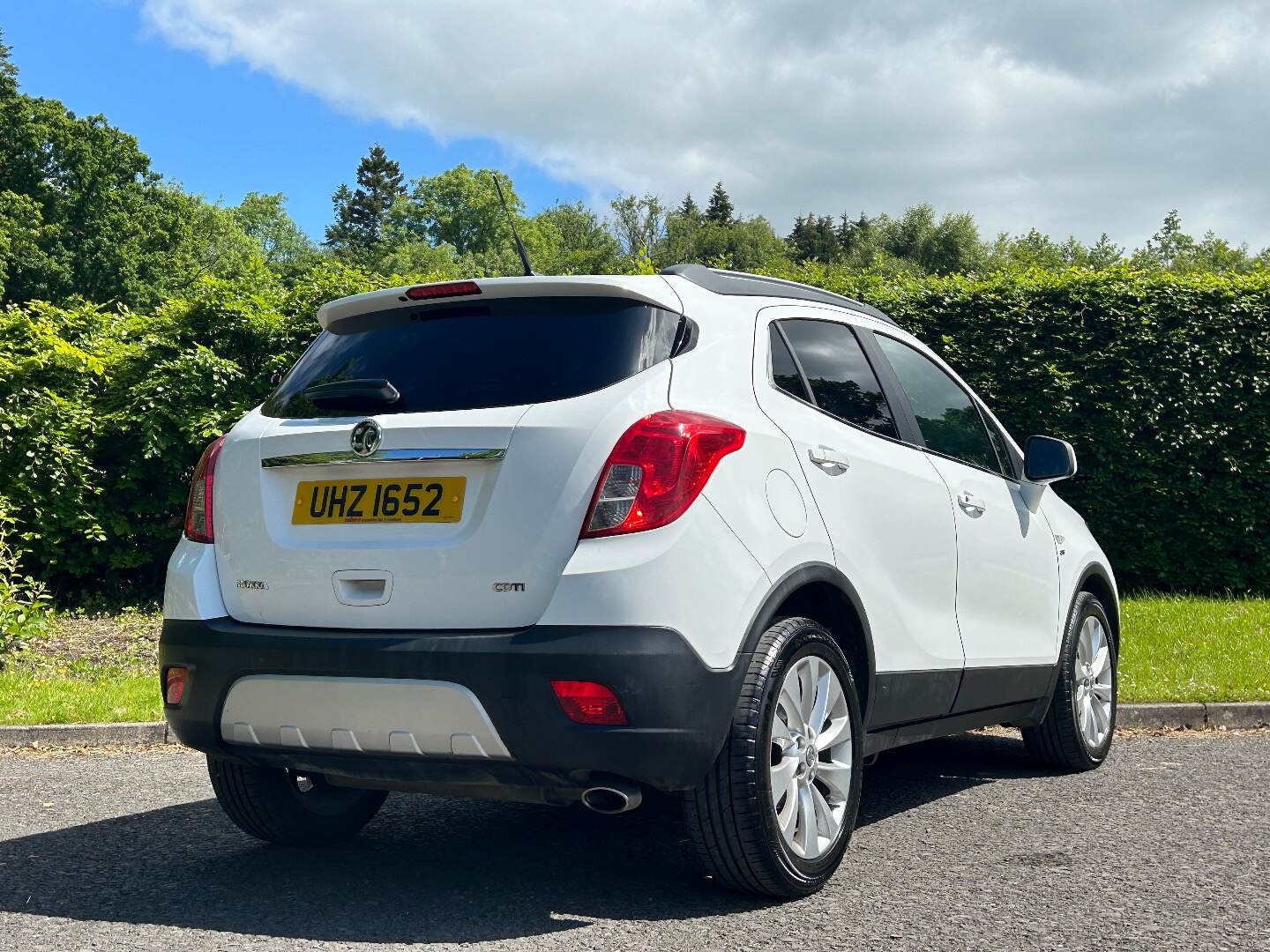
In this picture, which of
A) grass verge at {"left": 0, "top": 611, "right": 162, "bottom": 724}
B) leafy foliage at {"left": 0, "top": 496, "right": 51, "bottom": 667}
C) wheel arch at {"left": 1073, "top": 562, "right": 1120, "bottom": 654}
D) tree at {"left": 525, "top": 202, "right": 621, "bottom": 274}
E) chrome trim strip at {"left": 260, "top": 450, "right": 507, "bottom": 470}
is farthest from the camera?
tree at {"left": 525, "top": 202, "right": 621, "bottom": 274}

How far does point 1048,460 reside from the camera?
5.97 meters

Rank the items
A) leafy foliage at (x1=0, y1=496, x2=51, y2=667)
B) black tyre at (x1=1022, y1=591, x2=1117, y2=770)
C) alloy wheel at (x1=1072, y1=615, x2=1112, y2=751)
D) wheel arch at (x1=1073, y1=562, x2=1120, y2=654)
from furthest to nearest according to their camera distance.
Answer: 1. leafy foliage at (x1=0, y1=496, x2=51, y2=667)
2. wheel arch at (x1=1073, y1=562, x2=1120, y2=654)
3. alloy wheel at (x1=1072, y1=615, x2=1112, y2=751)
4. black tyre at (x1=1022, y1=591, x2=1117, y2=770)

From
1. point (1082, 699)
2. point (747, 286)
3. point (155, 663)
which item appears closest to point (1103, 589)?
point (1082, 699)

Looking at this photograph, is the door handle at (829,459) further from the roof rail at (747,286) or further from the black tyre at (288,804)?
the black tyre at (288,804)

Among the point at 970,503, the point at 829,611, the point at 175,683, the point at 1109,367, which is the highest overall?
the point at 1109,367

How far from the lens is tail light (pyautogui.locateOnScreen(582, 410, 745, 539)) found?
365cm

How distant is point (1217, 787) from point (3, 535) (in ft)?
29.8

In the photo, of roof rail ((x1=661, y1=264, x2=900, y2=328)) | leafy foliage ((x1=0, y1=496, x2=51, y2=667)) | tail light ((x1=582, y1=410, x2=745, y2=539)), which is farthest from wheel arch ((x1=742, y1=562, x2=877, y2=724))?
leafy foliage ((x1=0, y1=496, x2=51, y2=667))

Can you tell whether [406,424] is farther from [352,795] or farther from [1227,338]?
[1227,338]

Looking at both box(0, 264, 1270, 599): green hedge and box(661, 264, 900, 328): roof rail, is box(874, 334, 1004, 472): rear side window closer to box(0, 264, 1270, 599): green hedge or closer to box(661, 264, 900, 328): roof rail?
box(661, 264, 900, 328): roof rail

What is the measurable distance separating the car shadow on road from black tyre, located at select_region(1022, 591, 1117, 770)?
30.3 inches

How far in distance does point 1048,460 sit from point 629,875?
2785mm

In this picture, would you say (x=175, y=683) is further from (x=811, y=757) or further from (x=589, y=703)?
(x=811, y=757)

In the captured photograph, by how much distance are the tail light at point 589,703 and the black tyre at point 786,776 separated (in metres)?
0.39
